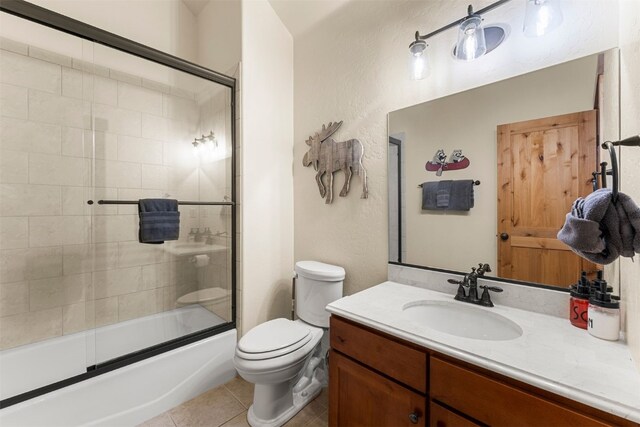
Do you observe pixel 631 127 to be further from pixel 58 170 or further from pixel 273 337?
pixel 58 170

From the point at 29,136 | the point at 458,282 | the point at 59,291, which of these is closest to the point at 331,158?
the point at 458,282

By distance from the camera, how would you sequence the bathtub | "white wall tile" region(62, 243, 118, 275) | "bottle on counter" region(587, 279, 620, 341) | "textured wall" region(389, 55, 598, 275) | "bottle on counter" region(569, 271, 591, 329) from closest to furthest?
"bottle on counter" region(587, 279, 620, 341), "bottle on counter" region(569, 271, 591, 329), "textured wall" region(389, 55, 598, 275), the bathtub, "white wall tile" region(62, 243, 118, 275)

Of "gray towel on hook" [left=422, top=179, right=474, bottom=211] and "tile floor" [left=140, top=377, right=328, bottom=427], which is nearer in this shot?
"gray towel on hook" [left=422, top=179, right=474, bottom=211]

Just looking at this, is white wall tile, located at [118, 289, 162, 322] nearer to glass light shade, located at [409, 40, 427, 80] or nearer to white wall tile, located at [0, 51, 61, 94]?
white wall tile, located at [0, 51, 61, 94]

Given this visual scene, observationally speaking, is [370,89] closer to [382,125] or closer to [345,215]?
[382,125]

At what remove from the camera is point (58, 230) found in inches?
70.4

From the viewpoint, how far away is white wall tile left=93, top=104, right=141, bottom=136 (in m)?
1.89

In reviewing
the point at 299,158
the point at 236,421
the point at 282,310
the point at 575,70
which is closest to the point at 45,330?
the point at 236,421

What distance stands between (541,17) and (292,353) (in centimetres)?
190

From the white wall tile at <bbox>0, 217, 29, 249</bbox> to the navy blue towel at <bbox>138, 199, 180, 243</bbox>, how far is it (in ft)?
2.36

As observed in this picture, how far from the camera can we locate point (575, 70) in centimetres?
107

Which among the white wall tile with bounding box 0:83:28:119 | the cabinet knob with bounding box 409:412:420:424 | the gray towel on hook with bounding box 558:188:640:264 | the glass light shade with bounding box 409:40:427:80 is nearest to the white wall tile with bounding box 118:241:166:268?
the white wall tile with bounding box 0:83:28:119

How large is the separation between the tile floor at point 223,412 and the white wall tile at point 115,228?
122cm

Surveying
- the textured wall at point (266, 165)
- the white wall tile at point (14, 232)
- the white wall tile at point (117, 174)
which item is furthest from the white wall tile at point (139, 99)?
the white wall tile at point (14, 232)
